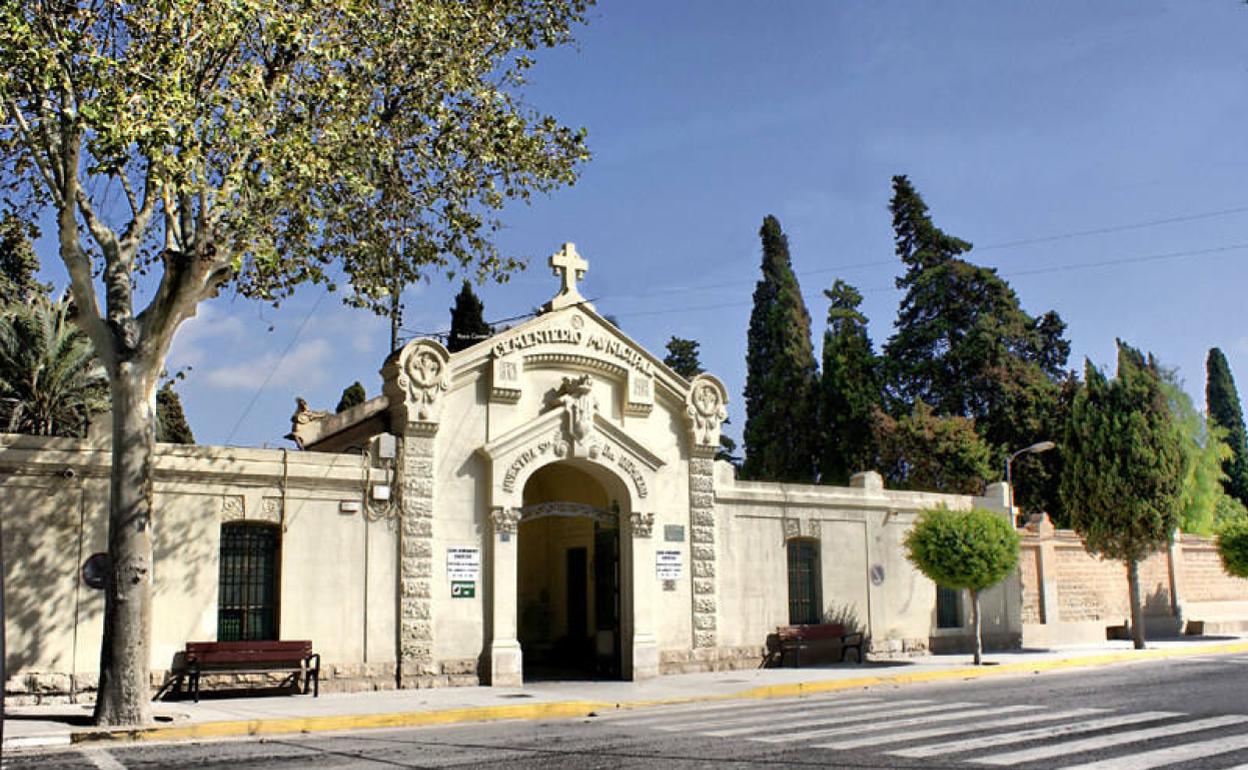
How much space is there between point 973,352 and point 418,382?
119 ft

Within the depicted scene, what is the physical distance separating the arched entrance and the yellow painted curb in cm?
350

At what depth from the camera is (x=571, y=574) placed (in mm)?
23422

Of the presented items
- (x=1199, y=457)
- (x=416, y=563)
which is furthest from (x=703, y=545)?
(x=1199, y=457)

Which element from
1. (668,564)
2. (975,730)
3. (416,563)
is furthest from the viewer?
(668,564)

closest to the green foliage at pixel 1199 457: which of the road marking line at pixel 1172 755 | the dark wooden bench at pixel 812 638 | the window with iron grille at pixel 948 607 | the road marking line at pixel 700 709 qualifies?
the window with iron grille at pixel 948 607

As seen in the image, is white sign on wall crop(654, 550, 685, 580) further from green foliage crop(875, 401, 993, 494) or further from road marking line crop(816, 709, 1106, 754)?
green foliage crop(875, 401, 993, 494)

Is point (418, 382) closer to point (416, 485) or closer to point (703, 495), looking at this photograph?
point (416, 485)

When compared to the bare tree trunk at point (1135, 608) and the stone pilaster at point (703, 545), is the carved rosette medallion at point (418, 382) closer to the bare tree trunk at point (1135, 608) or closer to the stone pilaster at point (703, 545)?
the stone pilaster at point (703, 545)

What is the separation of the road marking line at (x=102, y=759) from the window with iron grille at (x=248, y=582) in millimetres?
5005

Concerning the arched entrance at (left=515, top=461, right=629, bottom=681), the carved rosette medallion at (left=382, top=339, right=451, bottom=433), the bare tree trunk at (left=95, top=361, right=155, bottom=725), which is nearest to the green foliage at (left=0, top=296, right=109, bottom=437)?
the arched entrance at (left=515, top=461, right=629, bottom=681)

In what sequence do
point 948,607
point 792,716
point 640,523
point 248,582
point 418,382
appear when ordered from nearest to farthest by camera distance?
point 792,716 < point 248,582 < point 418,382 < point 640,523 < point 948,607

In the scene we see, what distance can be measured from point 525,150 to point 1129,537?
18319 mm

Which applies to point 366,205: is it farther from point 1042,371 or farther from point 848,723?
point 1042,371

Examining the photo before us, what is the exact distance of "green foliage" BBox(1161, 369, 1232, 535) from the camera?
156ft
